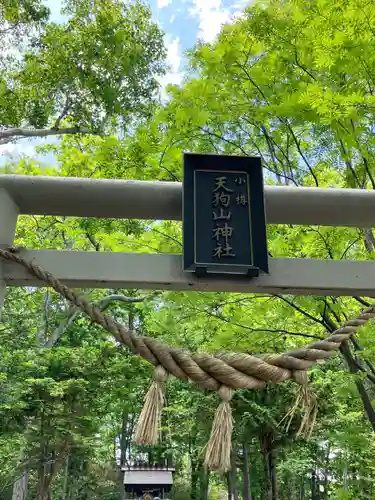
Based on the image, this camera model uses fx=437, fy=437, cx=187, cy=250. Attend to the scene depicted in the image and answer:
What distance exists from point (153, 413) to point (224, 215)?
27.2 inches

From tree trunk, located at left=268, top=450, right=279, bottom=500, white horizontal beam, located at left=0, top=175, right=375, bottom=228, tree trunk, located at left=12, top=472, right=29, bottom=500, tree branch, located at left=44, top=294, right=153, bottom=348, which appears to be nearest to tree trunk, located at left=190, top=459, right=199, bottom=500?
tree trunk, located at left=268, top=450, right=279, bottom=500

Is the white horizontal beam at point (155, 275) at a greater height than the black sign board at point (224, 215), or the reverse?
the black sign board at point (224, 215)

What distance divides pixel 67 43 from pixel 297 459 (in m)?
8.41

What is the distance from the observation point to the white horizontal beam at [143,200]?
1.46 metres

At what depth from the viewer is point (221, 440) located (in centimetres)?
107

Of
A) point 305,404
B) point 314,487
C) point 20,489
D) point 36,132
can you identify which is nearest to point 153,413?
point 305,404

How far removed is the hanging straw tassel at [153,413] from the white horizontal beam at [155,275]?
338mm

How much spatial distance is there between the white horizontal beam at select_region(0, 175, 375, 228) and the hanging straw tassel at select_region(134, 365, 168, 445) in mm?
607

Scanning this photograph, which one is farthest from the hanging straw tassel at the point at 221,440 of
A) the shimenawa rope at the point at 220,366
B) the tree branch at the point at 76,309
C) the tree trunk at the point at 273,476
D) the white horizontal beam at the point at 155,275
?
the tree trunk at the point at 273,476

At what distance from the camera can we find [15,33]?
6.89 m

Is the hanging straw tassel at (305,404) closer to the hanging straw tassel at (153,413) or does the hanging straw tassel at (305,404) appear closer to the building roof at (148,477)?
the hanging straw tassel at (153,413)

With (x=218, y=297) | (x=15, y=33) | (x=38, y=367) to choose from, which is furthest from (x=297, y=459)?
(x=15, y=33)

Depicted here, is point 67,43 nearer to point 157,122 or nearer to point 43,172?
point 43,172

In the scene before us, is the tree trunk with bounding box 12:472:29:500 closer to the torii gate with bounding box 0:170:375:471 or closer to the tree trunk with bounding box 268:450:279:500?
the tree trunk with bounding box 268:450:279:500
